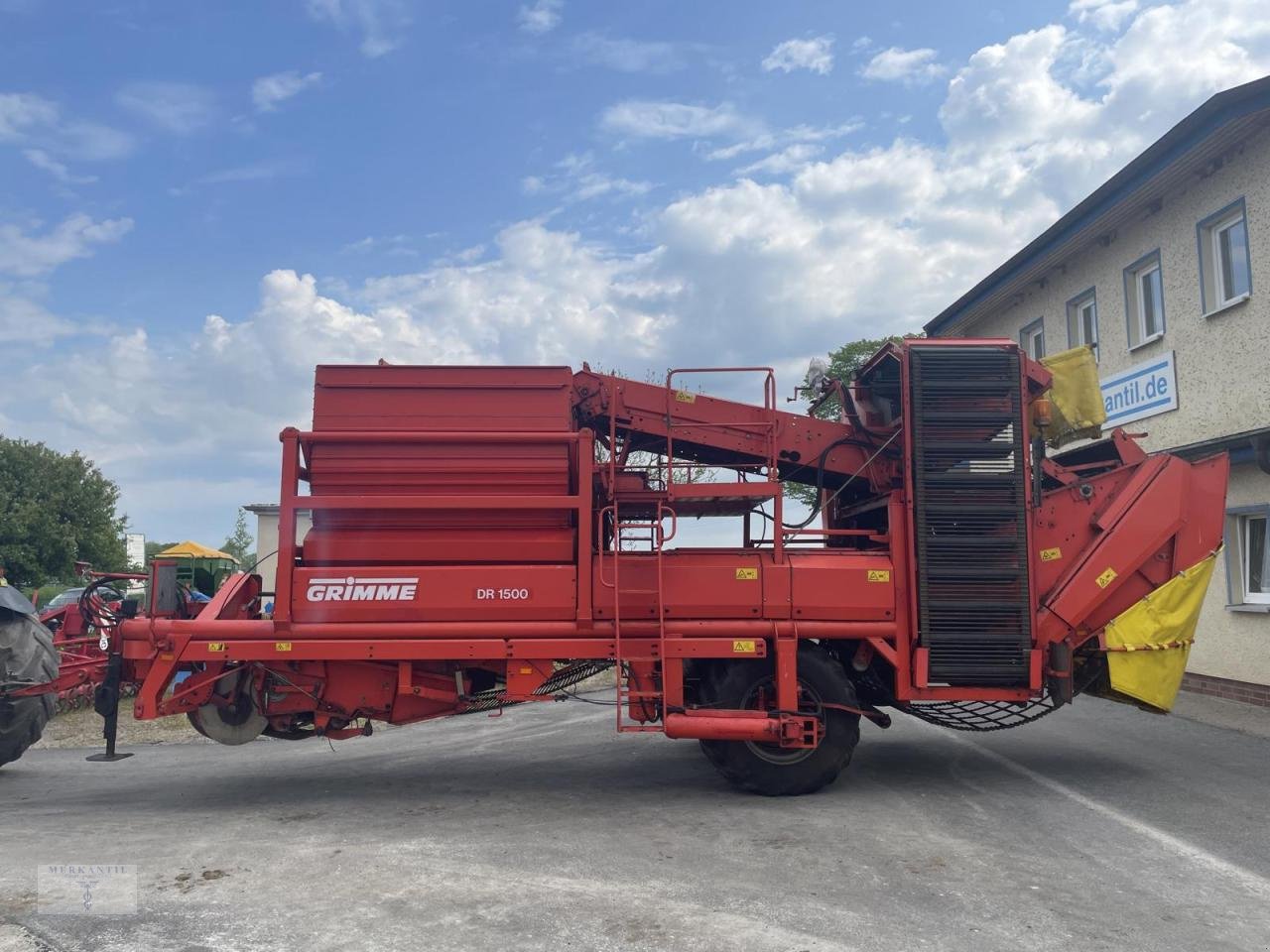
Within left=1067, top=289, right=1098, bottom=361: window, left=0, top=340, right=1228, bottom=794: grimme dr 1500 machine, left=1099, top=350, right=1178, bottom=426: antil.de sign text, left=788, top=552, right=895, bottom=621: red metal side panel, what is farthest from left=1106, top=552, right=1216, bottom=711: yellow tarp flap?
left=1067, top=289, right=1098, bottom=361: window

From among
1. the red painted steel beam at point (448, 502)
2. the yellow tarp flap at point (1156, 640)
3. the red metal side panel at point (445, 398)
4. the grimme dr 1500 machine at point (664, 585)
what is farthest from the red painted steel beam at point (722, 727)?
the yellow tarp flap at point (1156, 640)

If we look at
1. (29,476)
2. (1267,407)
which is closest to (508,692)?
(1267,407)

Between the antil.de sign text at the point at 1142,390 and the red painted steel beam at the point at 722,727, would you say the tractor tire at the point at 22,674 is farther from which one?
the antil.de sign text at the point at 1142,390

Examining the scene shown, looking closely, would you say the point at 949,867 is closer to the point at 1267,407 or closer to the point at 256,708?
the point at 256,708

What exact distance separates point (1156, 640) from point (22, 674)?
8.68m

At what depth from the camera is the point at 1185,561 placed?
7.30 m

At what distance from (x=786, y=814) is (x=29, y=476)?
36693 millimetres

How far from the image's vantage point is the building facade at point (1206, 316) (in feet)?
35.3

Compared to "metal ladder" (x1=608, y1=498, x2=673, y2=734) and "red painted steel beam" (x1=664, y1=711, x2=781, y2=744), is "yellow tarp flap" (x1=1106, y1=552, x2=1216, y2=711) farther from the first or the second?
"metal ladder" (x1=608, y1=498, x2=673, y2=734)

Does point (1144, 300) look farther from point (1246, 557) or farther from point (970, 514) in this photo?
point (970, 514)

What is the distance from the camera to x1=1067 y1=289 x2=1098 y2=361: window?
47.8 feet

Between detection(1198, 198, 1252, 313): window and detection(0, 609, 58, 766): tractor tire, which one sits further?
detection(1198, 198, 1252, 313): window

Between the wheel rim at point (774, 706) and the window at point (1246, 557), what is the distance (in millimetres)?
7112

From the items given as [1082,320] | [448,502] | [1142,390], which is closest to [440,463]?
[448,502]
